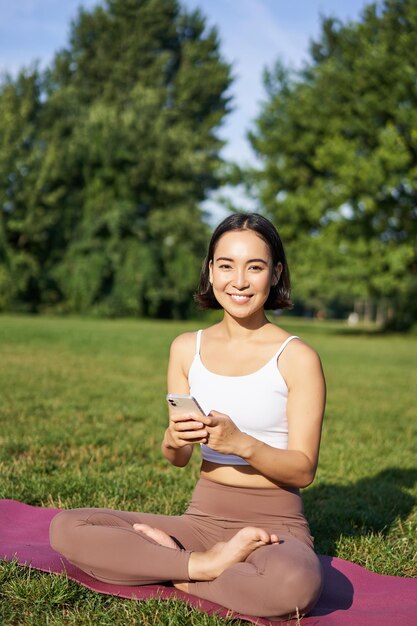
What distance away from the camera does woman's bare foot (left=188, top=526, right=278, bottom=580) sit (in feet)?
8.65

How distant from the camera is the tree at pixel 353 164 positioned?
26453mm

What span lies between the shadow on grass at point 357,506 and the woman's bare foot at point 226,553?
3.58 feet

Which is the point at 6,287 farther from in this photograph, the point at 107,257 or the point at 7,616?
the point at 7,616

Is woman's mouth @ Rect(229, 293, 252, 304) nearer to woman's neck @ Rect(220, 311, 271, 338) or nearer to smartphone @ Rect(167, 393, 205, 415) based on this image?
woman's neck @ Rect(220, 311, 271, 338)

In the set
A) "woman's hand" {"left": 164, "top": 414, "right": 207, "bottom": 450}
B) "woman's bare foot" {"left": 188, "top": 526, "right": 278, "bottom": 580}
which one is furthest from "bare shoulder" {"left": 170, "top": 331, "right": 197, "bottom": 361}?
"woman's bare foot" {"left": 188, "top": 526, "right": 278, "bottom": 580}

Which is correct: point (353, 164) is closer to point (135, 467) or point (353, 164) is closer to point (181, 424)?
point (135, 467)

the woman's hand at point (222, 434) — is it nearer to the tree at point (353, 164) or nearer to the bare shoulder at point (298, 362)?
the bare shoulder at point (298, 362)

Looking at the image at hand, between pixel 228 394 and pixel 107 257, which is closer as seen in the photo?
pixel 228 394

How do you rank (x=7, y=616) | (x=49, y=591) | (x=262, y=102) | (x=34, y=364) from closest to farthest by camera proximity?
(x=7, y=616)
(x=49, y=591)
(x=34, y=364)
(x=262, y=102)

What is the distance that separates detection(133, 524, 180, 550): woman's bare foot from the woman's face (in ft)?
3.07

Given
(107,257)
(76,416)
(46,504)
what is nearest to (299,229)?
(107,257)

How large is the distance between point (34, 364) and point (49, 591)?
9294mm

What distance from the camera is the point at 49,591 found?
2777 mm

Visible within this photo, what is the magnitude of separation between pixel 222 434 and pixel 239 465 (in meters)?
0.41
